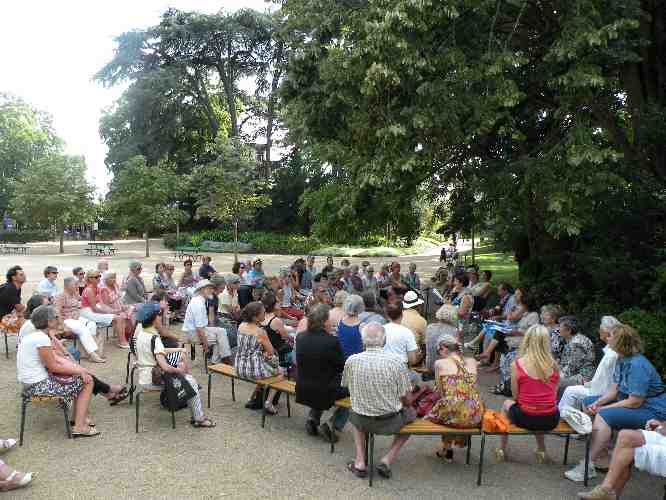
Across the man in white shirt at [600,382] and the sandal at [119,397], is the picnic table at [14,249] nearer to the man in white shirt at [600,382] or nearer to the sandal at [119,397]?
the sandal at [119,397]

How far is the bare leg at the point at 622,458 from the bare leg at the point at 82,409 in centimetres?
483

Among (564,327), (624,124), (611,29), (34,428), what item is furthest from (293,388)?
(624,124)

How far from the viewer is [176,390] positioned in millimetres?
5598

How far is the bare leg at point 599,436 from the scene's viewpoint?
184 inches

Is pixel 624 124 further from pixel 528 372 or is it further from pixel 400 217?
pixel 528 372

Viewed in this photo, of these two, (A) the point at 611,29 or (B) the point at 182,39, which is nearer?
(A) the point at 611,29

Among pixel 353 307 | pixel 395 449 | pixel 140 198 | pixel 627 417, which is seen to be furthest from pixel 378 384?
pixel 140 198

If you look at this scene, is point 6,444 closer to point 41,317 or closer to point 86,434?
point 86,434

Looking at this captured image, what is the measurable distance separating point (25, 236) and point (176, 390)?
5167cm

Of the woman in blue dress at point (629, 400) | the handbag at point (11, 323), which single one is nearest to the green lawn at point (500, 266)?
the woman in blue dress at point (629, 400)

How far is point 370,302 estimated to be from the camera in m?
7.36

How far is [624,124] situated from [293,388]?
9.67 metres

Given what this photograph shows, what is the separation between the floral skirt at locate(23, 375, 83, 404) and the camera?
5.31 metres

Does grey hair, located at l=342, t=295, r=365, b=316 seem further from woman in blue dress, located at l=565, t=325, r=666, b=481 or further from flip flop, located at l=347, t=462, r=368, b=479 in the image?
woman in blue dress, located at l=565, t=325, r=666, b=481
